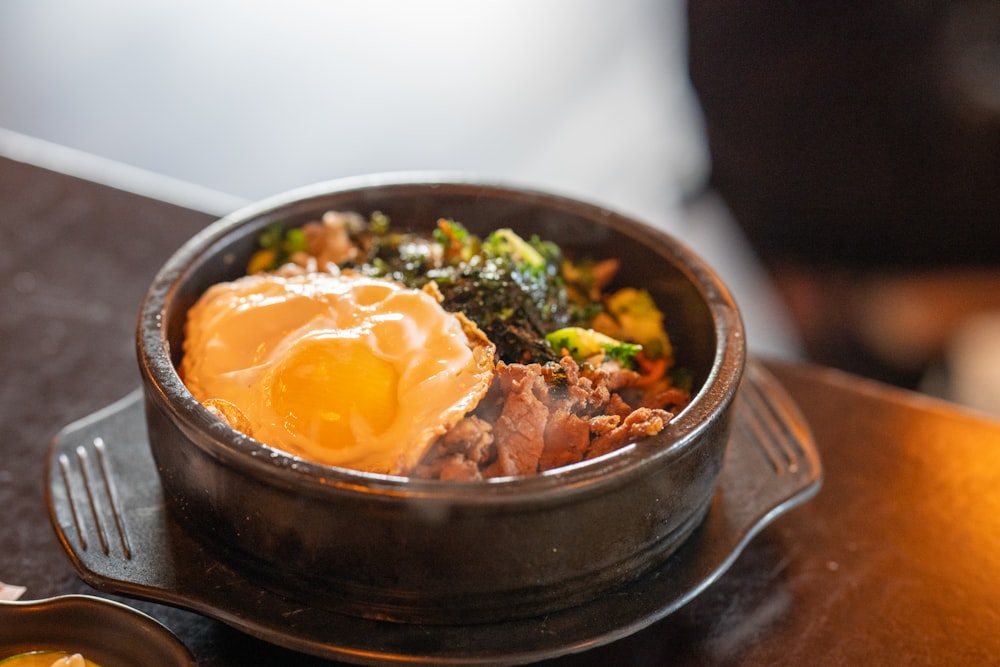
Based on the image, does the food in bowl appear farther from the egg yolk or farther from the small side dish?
the small side dish

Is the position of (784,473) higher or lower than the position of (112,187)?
lower

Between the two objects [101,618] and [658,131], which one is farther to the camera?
[658,131]

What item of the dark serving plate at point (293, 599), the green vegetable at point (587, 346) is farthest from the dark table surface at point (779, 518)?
the green vegetable at point (587, 346)

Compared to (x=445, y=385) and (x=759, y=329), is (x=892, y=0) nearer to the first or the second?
(x=759, y=329)

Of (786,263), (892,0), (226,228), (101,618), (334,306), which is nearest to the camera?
(101,618)

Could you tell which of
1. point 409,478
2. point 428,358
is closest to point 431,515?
point 409,478

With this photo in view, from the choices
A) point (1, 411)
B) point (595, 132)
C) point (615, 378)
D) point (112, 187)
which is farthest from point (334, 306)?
point (595, 132)

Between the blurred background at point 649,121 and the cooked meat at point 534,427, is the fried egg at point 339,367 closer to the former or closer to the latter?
the cooked meat at point 534,427
